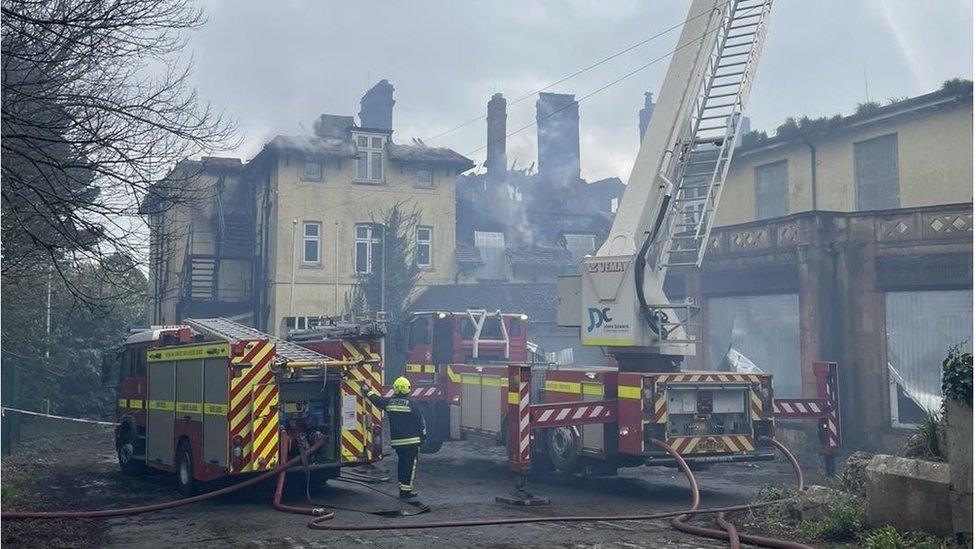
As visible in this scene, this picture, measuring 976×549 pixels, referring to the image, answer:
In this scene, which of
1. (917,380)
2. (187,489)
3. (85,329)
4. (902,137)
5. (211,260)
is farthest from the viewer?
(211,260)

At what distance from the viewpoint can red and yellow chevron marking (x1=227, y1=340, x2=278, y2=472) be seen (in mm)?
11336

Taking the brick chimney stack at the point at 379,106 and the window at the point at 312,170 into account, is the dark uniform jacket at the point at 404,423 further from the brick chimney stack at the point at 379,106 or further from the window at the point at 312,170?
the brick chimney stack at the point at 379,106

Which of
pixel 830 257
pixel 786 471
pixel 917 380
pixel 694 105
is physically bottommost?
pixel 786 471

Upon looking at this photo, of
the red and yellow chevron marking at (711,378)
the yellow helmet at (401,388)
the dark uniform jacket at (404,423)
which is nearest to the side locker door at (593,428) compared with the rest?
the red and yellow chevron marking at (711,378)

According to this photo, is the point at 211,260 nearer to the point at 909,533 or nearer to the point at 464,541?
the point at 464,541

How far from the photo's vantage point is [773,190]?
2361 cm

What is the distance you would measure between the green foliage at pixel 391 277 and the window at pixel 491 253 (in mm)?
6329

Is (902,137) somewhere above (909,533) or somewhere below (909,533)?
above

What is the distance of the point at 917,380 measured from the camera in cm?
1756

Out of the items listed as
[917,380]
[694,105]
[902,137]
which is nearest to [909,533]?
[694,105]

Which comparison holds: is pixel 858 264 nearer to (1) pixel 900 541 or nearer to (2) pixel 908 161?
(2) pixel 908 161

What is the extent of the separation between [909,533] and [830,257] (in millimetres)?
11002

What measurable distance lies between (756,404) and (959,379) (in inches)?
202

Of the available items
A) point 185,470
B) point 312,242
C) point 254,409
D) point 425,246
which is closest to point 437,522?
point 254,409
